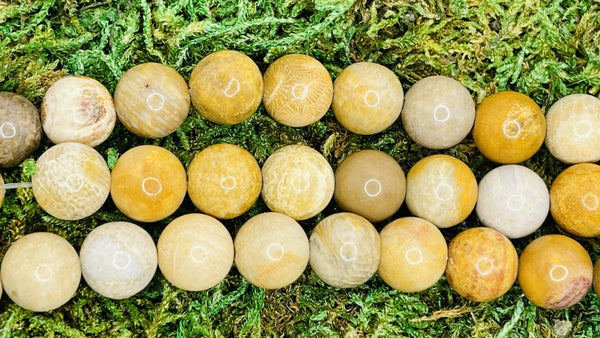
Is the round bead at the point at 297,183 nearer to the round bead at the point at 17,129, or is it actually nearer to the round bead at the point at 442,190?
the round bead at the point at 442,190

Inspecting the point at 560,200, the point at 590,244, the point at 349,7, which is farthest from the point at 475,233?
the point at 349,7

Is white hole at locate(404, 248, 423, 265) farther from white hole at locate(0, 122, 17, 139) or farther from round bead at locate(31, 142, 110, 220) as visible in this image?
white hole at locate(0, 122, 17, 139)

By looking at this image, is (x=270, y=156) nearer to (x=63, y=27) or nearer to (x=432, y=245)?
(x=432, y=245)

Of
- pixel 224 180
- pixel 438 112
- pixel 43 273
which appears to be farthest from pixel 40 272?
pixel 438 112

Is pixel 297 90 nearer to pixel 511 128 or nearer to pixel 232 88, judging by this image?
pixel 232 88

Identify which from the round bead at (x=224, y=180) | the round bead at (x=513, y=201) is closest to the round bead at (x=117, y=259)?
the round bead at (x=224, y=180)

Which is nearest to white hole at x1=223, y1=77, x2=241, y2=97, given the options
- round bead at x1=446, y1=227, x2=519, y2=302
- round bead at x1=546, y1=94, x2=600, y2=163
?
round bead at x1=446, y1=227, x2=519, y2=302

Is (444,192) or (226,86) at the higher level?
(226,86)
